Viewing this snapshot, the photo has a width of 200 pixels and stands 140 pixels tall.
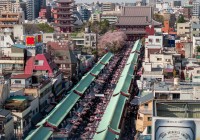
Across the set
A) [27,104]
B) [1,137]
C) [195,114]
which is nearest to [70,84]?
[27,104]

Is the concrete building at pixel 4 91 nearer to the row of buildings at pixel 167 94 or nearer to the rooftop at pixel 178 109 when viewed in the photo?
the row of buildings at pixel 167 94

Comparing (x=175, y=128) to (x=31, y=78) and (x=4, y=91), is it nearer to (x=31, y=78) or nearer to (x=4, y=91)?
(x=4, y=91)

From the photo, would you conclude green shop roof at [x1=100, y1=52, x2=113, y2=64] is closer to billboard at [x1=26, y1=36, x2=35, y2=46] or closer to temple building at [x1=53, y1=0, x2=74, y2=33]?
billboard at [x1=26, y1=36, x2=35, y2=46]

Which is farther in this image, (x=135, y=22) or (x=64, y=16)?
(x=135, y=22)

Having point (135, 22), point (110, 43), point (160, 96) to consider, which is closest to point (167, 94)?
point (160, 96)

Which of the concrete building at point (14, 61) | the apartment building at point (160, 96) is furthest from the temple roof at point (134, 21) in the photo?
the apartment building at point (160, 96)
